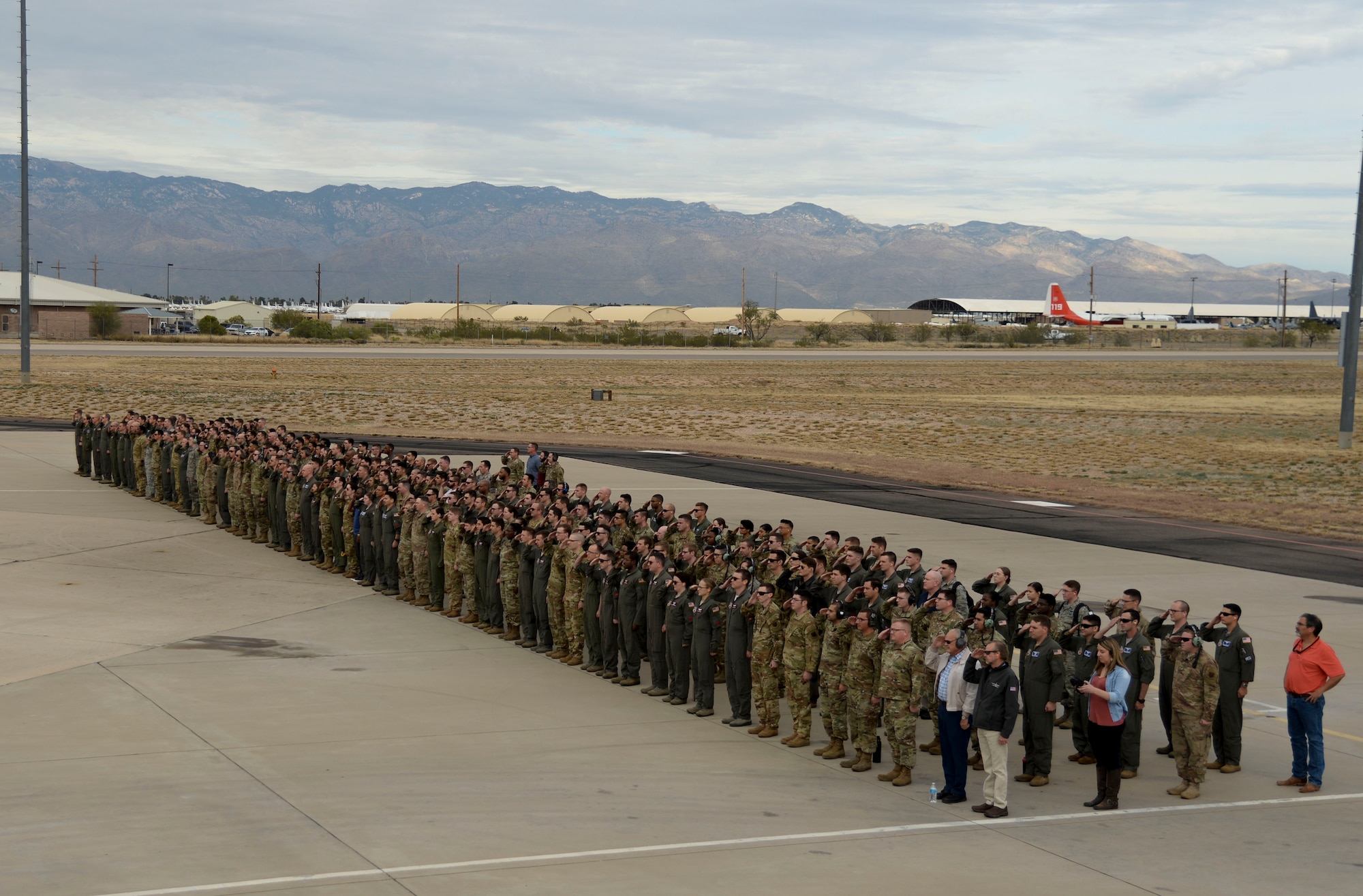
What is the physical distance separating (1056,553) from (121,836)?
53.2 ft

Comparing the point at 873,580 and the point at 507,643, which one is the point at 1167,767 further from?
the point at 507,643

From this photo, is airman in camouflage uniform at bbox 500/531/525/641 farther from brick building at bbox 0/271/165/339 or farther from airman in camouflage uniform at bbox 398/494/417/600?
brick building at bbox 0/271/165/339

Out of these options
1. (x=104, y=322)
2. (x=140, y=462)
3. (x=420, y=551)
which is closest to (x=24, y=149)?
(x=140, y=462)

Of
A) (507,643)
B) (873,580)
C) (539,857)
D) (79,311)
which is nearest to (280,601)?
(507,643)

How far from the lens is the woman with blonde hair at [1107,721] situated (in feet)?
33.9

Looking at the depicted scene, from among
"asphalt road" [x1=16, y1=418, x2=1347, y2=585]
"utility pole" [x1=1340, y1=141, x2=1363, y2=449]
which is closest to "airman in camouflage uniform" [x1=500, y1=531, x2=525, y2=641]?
"asphalt road" [x1=16, y1=418, x2=1347, y2=585]

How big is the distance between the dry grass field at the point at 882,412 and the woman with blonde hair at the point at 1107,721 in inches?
653

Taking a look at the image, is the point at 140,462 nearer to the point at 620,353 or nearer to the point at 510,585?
the point at 510,585

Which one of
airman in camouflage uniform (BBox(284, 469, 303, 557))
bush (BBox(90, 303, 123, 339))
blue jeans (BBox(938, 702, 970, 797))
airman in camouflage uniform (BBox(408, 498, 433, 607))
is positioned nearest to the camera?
blue jeans (BBox(938, 702, 970, 797))

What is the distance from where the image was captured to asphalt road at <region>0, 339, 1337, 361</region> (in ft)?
268

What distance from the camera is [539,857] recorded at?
898cm

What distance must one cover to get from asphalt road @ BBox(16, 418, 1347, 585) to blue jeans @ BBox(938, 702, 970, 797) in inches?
474

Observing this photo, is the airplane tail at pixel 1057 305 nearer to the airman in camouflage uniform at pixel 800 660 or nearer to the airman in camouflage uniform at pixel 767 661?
the airman in camouflage uniform at pixel 767 661

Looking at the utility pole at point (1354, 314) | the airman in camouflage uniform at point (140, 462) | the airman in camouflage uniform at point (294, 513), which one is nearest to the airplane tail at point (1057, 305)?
the utility pole at point (1354, 314)
